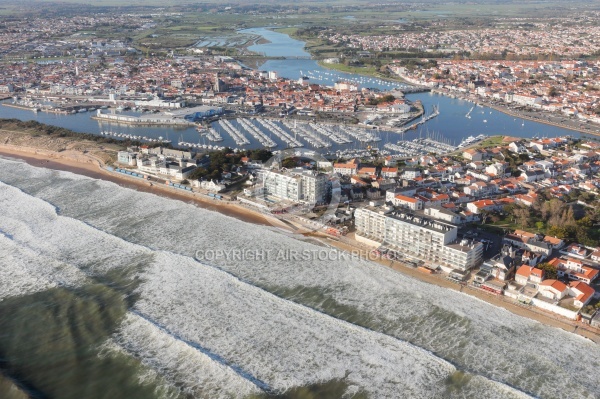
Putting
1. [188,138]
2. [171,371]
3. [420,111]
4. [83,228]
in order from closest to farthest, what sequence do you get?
1. [171,371]
2. [83,228]
3. [188,138]
4. [420,111]

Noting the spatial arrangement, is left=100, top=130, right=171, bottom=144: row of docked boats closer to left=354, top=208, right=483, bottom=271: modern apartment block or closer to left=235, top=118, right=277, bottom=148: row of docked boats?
left=235, top=118, right=277, bottom=148: row of docked boats

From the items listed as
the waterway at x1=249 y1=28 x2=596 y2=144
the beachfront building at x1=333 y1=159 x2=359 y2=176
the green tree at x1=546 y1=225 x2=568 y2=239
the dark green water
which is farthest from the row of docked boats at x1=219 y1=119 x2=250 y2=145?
the green tree at x1=546 y1=225 x2=568 y2=239

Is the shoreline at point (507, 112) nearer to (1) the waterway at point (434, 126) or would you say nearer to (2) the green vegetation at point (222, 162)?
(1) the waterway at point (434, 126)

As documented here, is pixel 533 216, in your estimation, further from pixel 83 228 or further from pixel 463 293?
pixel 83 228

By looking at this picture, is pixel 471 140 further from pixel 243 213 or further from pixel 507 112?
pixel 243 213

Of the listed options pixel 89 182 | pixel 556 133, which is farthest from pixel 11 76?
pixel 556 133
